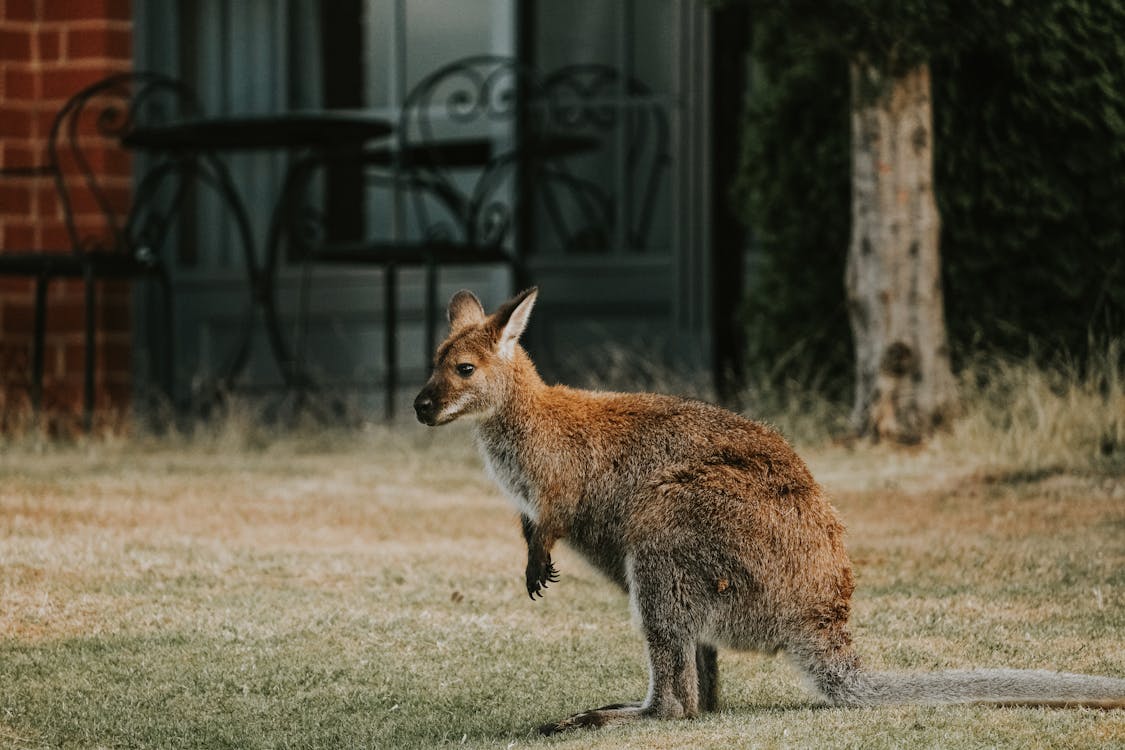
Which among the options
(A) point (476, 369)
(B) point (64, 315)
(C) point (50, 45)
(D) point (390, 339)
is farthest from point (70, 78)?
(A) point (476, 369)

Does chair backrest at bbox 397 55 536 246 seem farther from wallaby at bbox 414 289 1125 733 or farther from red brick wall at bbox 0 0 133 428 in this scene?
wallaby at bbox 414 289 1125 733

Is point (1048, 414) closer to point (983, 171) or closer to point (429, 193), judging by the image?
point (983, 171)

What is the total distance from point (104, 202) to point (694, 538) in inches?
297

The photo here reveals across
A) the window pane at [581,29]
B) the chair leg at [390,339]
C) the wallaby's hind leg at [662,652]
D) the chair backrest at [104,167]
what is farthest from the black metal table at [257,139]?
the wallaby's hind leg at [662,652]

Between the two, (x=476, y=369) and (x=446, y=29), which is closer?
(x=476, y=369)

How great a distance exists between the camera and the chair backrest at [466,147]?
10.6m

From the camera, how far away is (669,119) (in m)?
11.2

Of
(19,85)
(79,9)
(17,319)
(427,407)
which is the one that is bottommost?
(17,319)

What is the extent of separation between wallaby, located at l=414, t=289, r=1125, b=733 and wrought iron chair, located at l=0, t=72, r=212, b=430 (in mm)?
5820

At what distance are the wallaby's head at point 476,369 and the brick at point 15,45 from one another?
748 centimetres

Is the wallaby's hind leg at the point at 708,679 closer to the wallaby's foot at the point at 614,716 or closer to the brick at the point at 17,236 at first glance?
the wallaby's foot at the point at 614,716

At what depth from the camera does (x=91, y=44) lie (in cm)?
1138

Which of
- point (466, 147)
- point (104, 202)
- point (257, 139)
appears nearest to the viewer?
point (257, 139)

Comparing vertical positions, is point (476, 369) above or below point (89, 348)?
above
